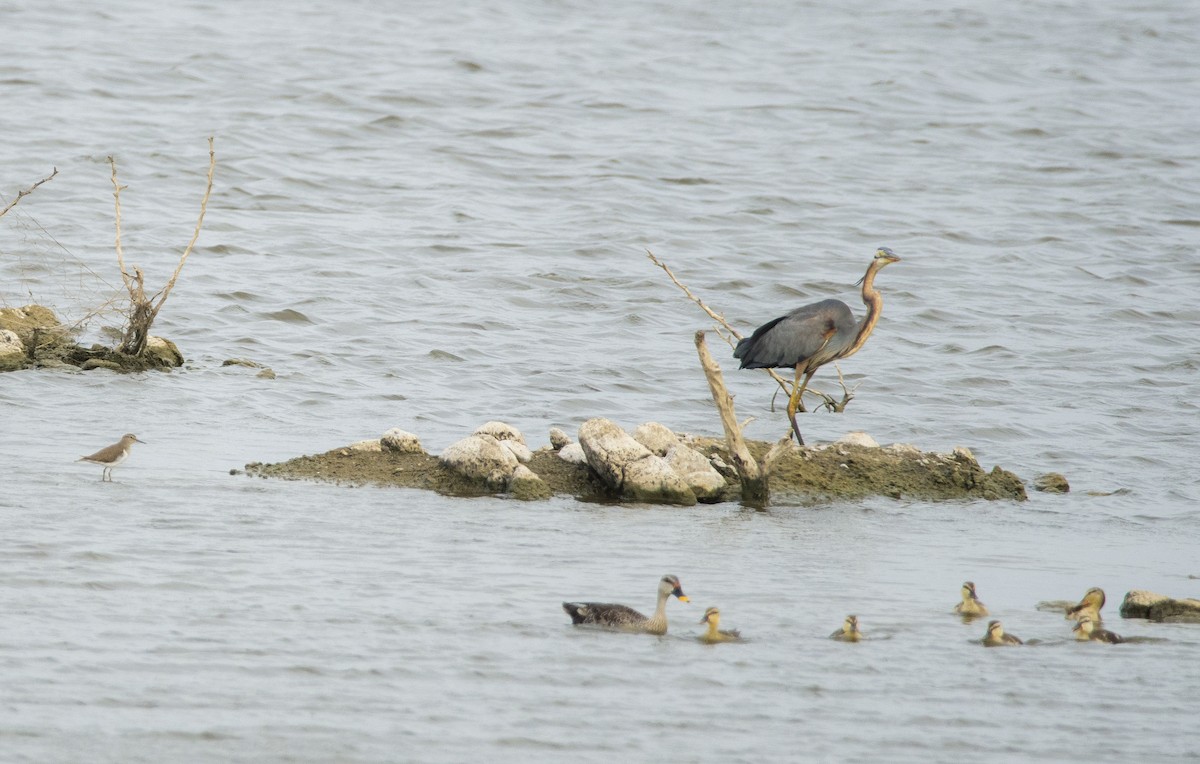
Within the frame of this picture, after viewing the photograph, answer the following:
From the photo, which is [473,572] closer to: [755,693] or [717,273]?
[755,693]

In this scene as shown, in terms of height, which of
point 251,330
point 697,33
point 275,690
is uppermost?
point 697,33

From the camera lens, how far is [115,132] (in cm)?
2752

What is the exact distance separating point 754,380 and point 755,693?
10.3m

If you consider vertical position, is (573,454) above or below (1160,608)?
below

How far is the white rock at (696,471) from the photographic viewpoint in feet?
36.9

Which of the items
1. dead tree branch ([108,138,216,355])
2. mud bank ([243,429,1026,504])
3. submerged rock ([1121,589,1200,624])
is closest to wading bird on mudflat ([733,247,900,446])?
mud bank ([243,429,1026,504])

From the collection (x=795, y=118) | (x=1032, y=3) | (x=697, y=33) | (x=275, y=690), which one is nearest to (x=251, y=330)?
(x=275, y=690)

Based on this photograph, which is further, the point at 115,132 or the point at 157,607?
the point at 115,132

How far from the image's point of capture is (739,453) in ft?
36.7

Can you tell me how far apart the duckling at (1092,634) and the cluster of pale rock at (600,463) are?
3.42 m

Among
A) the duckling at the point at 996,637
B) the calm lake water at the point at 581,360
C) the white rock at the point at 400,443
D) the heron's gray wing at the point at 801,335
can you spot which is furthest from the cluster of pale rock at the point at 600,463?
the duckling at the point at 996,637

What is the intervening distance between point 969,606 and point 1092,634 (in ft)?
2.05

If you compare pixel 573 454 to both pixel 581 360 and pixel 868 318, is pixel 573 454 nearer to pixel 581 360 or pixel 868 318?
pixel 868 318

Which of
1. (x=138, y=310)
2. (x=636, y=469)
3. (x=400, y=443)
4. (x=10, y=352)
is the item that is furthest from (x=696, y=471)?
(x=10, y=352)
